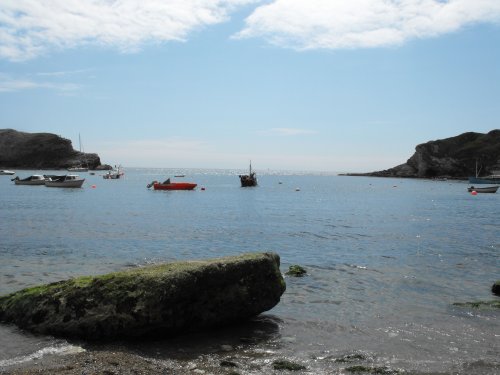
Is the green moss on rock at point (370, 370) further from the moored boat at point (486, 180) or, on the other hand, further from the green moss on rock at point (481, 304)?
the moored boat at point (486, 180)

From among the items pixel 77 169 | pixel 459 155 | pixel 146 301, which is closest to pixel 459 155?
pixel 459 155

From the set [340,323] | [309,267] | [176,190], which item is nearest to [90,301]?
[340,323]

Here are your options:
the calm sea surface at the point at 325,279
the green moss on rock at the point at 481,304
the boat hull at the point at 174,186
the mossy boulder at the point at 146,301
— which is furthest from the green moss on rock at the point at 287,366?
the boat hull at the point at 174,186

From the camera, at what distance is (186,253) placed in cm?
2202

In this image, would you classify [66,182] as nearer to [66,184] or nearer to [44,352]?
[66,184]

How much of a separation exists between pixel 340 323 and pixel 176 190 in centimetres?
8181

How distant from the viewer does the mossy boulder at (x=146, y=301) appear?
9.30 meters

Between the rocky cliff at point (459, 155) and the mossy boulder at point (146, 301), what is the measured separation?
16976 centimetres

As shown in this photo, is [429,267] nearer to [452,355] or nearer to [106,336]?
[452,355]

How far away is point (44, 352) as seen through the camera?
28.1 ft

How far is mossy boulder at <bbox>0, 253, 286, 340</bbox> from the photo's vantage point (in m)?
9.30

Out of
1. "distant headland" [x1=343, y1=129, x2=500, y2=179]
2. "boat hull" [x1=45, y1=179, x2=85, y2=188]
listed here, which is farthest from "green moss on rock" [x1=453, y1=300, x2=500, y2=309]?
"distant headland" [x1=343, y1=129, x2=500, y2=179]

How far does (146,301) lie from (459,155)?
18358 centimetres

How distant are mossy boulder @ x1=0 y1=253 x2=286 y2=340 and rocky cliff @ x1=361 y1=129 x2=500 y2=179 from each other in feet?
557
